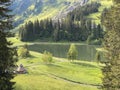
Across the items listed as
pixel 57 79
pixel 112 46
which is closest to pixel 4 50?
pixel 112 46

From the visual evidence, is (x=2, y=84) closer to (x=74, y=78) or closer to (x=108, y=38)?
(x=108, y=38)

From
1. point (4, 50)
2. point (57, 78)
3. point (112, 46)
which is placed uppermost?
point (4, 50)

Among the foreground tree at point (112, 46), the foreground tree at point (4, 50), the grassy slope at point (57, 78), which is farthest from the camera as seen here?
the grassy slope at point (57, 78)

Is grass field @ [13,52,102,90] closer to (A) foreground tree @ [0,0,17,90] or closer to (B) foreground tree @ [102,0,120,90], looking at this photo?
(B) foreground tree @ [102,0,120,90]

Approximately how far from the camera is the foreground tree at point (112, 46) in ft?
92.6

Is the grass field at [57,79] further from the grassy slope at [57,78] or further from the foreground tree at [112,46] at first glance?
the foreground tree at [112,46]

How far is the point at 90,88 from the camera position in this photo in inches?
2904

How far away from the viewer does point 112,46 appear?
2998 cm

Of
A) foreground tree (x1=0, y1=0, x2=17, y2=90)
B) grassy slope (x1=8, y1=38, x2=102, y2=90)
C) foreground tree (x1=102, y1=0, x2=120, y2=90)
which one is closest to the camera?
foreground tree (x1=0, y1=0, x2=17, y2=90)

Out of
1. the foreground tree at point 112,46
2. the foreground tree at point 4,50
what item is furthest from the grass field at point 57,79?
the foreground tree at point 4,50

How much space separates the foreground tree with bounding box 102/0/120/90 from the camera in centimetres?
2822

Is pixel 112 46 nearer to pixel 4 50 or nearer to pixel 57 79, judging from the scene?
pixel 4 50

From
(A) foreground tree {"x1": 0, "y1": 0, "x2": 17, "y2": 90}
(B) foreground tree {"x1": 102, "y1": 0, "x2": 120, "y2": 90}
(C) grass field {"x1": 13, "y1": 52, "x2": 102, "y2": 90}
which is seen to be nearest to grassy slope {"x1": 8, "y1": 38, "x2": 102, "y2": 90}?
(C) grass field {"x1": 13, "y1": 52, "x2": 102, "y2": 90}

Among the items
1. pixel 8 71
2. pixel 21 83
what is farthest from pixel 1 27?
pixel 21 83
